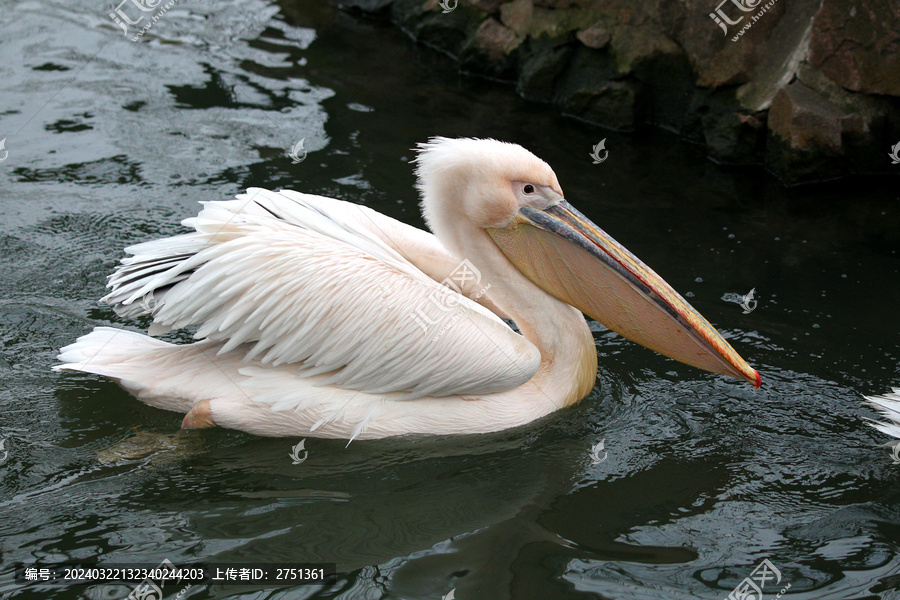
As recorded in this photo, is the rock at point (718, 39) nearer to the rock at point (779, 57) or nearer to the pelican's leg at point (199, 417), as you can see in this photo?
the rock at point (779, 57)

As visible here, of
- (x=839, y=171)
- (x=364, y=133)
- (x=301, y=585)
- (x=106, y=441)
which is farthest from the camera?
(x=364, y=133)

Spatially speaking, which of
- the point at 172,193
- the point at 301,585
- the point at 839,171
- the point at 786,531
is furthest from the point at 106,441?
the point at 839,171

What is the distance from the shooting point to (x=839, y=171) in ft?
21.6

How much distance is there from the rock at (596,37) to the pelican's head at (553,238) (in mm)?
3898

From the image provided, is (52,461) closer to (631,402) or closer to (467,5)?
(631,402)

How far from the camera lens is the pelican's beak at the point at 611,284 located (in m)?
3.90

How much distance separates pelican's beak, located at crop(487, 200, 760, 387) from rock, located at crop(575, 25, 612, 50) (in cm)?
395

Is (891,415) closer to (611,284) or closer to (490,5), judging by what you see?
(611,284)

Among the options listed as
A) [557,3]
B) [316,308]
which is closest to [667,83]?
[557,3]

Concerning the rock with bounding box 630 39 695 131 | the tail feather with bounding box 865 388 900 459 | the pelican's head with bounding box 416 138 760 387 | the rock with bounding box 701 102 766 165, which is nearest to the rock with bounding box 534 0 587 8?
the rock with bounding box 630 39 695 131

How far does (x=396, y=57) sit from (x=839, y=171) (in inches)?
171

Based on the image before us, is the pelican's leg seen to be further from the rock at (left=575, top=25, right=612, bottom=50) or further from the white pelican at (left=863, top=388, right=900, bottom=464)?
the rock at (left=575, top=25, right=612, bottom=50)

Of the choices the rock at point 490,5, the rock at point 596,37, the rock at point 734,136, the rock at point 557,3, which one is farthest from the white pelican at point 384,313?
the rock at point 490,5

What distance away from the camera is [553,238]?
13.1 feet
